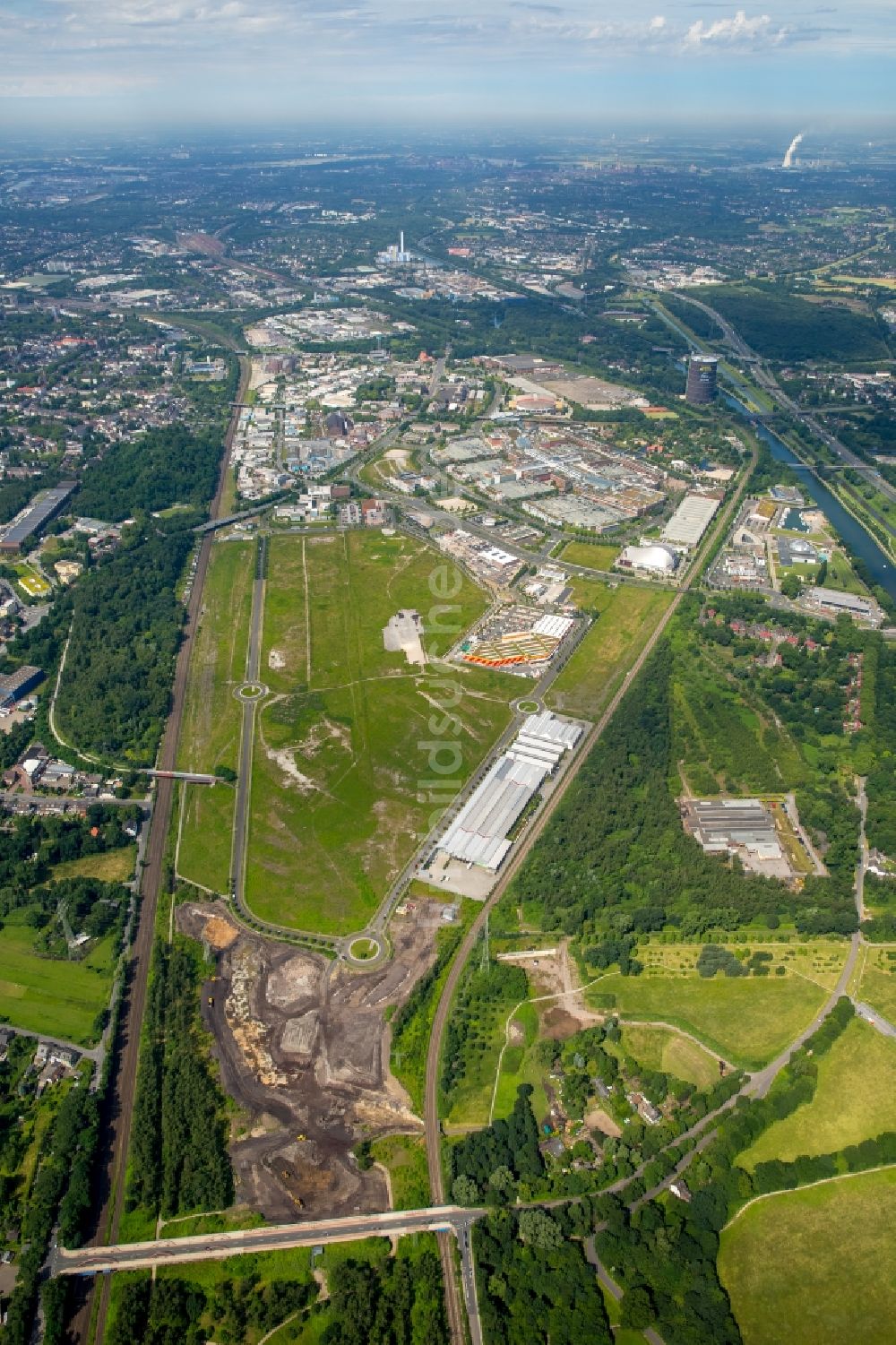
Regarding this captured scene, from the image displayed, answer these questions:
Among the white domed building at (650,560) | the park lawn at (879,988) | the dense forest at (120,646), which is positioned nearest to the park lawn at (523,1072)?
the park lawn at (879,988)

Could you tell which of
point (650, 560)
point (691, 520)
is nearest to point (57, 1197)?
point (650, 560)

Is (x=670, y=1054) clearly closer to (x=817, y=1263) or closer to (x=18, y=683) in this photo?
(x=817, y=1263)

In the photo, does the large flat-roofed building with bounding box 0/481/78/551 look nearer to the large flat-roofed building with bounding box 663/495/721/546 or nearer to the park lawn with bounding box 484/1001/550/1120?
the large flat-roofed building with bounding box 663/495/721/546

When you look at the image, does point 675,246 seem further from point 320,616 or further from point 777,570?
point 320,616

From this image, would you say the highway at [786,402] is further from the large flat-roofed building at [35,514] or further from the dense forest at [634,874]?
the large flat-roofed building at [35,514]

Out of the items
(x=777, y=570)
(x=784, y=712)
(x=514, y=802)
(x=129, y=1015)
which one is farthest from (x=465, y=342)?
(x=129, y=1015)

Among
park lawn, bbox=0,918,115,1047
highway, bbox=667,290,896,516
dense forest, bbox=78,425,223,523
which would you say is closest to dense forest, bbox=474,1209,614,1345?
park lawn, bbox=0,918,115,1047

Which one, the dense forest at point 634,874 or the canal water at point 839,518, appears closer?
the dense forest at point 634,874
